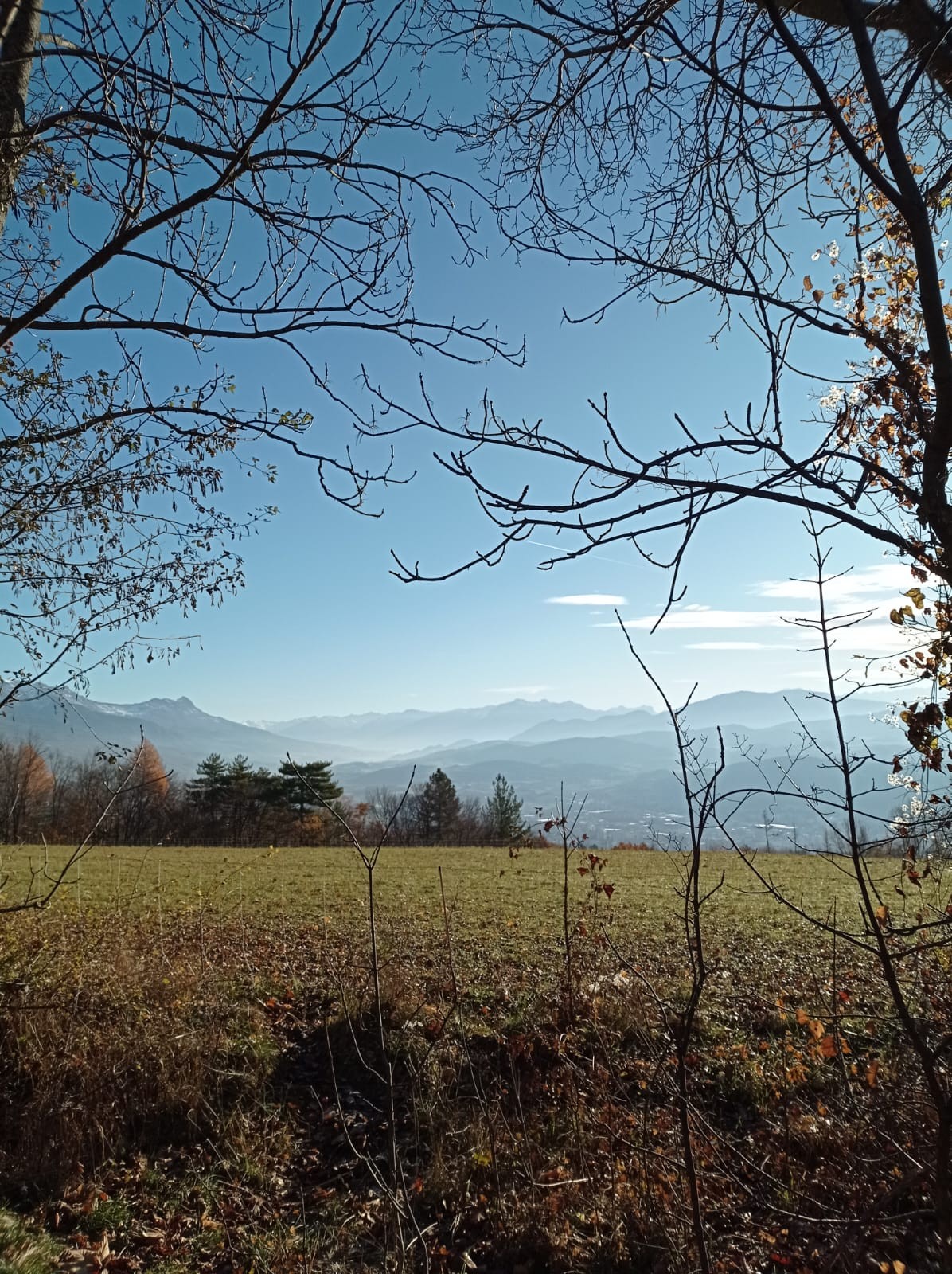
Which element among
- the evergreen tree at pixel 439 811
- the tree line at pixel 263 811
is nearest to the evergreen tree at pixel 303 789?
the tree line at pixel 263 811

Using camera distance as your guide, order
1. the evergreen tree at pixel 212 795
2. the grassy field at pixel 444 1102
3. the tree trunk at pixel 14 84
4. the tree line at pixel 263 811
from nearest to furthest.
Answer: the tree trunk at pixel 14 84, the grassy field at pixel 444 1102, the tree line at pixel 263 811, the evergreen tree at pixel 212 795

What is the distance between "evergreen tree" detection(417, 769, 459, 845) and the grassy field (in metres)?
48.3

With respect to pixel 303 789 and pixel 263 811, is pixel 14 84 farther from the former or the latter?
pixel 263 811

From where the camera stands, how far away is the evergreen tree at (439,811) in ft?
191

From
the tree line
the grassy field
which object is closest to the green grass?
the grassy field

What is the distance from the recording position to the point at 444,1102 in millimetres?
6055

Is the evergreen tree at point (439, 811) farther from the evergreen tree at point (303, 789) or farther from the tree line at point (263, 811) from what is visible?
the evergreen tree at point (303, 789)

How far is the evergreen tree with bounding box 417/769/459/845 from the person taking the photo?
58156mm

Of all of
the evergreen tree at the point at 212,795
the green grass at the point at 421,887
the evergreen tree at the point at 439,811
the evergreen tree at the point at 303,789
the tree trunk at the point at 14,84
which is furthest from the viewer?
the evergreen tree at the point at 439,811

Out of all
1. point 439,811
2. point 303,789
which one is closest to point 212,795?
point 303,789

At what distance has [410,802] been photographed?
230 feet

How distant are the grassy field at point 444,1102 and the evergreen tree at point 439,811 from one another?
48.3 m

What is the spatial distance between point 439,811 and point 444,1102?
2133 inches

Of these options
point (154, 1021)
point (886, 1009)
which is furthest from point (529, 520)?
point (886, 1009)
